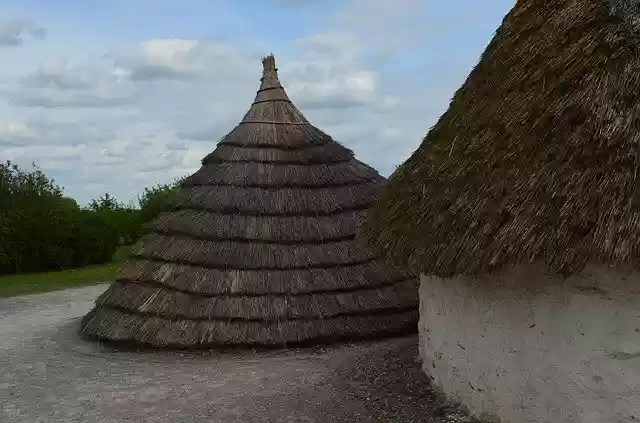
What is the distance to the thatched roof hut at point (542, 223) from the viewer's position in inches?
214

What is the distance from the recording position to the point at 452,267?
6.34 m

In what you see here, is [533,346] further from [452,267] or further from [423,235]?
[423,235]

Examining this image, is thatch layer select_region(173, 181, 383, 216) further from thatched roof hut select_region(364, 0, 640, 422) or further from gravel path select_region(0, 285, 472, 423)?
thatched roof hut select_region(364, 0, 640, 422)

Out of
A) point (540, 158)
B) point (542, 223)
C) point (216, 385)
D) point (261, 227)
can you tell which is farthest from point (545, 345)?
point (261, 227)

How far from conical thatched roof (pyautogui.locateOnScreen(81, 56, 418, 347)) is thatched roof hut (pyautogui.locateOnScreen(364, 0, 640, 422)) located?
296 centimetres

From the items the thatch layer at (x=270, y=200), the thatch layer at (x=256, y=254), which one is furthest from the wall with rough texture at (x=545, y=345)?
the thatch layer at (x=270, y=200)

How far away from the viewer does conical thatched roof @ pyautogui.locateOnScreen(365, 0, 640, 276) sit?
5426 millimetres

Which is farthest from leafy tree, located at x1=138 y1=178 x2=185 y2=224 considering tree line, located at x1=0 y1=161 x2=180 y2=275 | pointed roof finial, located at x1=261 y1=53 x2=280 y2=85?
pointed roof finial, located at x1=261 y1=53 x2=280 y2=85

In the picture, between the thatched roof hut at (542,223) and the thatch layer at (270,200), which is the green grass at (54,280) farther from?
the thatched roof hut at (542,223)

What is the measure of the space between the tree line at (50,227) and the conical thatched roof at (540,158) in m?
13.9

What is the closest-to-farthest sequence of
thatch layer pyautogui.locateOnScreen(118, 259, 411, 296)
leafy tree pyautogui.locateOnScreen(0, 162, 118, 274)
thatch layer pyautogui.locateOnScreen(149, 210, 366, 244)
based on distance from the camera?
thatch layer pyautogui.locateOnScreen(118, 259, 411, 296) < thatch layer pyautogui.locateOnScreen(149, 210, 366, 244) < leafy tree pyautogui.locateOnScreen(0, 162, 118, 274)

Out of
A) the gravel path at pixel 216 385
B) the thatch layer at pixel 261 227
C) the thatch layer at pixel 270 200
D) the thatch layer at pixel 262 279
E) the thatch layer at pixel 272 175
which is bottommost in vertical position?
the gravel path at pixel 216 385

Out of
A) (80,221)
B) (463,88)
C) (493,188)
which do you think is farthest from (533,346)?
(80,221)

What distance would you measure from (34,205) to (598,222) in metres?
20.8
